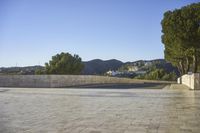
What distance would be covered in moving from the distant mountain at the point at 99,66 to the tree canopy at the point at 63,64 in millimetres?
44737

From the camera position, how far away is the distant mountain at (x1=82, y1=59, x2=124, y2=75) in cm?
11485

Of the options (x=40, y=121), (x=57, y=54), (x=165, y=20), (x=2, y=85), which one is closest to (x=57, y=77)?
(x=2, y=85)

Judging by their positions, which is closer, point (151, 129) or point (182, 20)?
point (151, 129)

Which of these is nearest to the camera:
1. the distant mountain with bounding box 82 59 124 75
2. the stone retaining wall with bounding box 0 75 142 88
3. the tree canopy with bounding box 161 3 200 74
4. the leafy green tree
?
the tree canopy with bounding box 161 3 200 74

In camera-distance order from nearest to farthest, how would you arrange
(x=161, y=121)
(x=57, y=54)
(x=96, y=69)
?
(x=161, y=121)
(x=57, y=54)
(x=96, y=69)

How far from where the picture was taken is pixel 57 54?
64750 mm

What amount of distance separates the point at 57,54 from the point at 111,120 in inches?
2288

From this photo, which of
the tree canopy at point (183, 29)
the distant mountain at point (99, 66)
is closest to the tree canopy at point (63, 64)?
the tree canopy at point (183, 29)

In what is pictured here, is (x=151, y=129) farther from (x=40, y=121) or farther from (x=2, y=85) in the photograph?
(x=2, y=85)

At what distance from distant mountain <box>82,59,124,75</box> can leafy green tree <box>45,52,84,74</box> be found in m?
44.7

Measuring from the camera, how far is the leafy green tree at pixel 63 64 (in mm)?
61812

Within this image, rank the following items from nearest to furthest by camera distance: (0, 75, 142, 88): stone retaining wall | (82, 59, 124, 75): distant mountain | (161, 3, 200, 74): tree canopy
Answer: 1. (161, 3, 200, 74): tree canopy
2. (0, 75, 142, 88): stone retaining wall
3. (82, 59, 124, 75): distant mountain

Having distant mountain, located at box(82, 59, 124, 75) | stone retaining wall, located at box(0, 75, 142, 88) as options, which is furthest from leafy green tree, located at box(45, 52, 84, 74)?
distant mountain, located at box(82, 59, 124, 75)

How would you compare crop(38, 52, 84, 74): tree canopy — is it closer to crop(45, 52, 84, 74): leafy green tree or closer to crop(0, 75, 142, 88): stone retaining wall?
crop(45, 52, 84, 74): leafy green tree
